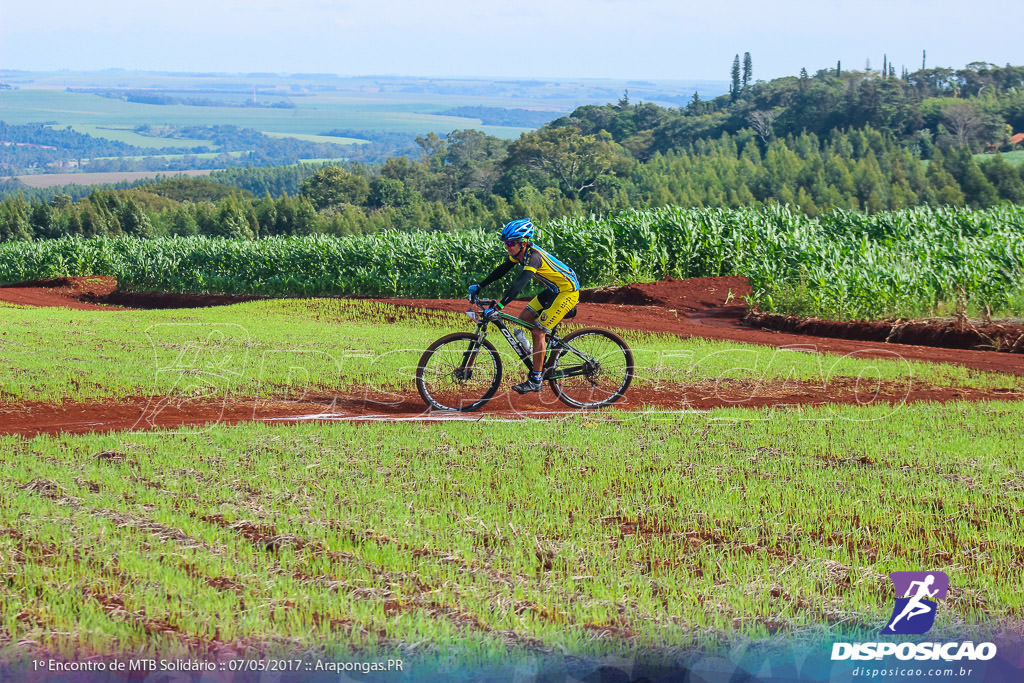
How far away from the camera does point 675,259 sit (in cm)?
2653

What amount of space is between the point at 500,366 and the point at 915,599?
250 inches

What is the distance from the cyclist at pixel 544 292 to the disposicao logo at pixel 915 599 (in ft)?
17.9

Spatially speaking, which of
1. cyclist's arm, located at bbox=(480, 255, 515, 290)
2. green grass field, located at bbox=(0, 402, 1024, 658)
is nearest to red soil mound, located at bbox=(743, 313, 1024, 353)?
green grass field, located at bbox=(0, 402, 1024, 658)

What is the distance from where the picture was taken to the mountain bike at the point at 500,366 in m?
10.7

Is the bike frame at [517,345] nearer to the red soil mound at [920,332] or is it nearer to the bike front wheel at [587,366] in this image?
the bike front wheel at [587,366]

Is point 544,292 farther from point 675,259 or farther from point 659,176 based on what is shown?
point 659,176

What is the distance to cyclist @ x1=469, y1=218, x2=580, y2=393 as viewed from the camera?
10.2 meters

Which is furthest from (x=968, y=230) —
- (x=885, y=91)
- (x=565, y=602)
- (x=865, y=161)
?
(x=885, y=91)

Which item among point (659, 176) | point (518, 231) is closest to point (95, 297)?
point (518, 231)

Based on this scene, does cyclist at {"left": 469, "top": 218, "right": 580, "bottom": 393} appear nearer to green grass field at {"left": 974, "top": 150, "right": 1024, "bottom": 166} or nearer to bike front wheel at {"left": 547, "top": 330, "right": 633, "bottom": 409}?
bike front wheel at {"left": 547, "top": 330, "right": 633, "bottom": 409}

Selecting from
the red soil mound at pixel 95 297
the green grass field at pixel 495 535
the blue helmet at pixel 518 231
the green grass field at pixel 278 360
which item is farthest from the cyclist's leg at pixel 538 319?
the red soil mound at pixel 95 297

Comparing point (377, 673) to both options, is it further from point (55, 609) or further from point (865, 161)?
point (865, 161)

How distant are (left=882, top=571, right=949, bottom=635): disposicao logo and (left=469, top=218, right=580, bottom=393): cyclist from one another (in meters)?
5.46

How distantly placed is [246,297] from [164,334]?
13.1m
